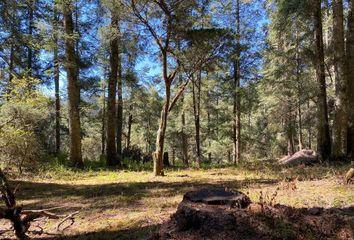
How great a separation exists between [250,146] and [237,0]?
21.9m

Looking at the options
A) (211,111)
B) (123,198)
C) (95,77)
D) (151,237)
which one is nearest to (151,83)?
(95,77)

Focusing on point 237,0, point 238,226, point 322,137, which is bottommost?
point 238,226

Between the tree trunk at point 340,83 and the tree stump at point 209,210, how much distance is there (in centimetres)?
755

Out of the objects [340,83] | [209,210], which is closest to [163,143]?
[340,83]

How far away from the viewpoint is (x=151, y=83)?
21.1 m

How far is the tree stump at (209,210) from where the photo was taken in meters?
3.55

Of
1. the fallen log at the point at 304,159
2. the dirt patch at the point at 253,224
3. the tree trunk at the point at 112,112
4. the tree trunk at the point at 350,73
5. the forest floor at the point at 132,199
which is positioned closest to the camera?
the dirt patch at the point at 253,224

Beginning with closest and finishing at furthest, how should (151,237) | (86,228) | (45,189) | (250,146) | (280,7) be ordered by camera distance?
(151,237)
(86,228)
(45,189)
(280,7)
(250,146)

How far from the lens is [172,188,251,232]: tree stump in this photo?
355 cm

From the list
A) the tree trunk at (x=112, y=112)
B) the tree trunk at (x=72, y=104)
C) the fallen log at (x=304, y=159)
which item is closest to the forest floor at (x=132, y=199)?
the fallen log at (x=304, y=159)

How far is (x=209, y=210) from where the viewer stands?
3.75 metres

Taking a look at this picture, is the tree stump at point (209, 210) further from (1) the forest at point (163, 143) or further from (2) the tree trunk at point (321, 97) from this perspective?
(2) the tree trunk at point (321, 97)

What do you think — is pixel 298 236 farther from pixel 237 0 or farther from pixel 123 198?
pixel 237 0

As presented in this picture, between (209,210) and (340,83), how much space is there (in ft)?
27.7
